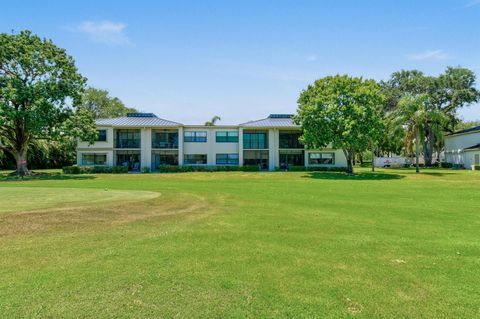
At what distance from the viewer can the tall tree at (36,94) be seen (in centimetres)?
3353

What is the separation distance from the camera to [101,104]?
74.6 meters

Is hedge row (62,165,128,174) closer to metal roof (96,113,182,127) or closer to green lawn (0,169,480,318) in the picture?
metal roof (96,113,182,127)

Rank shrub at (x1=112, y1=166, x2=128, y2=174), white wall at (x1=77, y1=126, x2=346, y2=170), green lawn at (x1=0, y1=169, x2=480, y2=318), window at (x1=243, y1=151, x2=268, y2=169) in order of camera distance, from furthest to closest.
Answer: window at (x1=243, y1=151, x2=268, y2=169), white wall at (x1=77, y1=126, x2=346, y2=170), shrub at (x1=112, y1=166, x2=128, y2=174), green lawn at (x1=0, y1=169, x2=480, y2=318)

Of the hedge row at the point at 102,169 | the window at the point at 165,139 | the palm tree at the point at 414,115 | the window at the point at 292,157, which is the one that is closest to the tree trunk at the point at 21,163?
the hedge row at the point at 102,169

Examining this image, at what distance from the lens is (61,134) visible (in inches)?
1419

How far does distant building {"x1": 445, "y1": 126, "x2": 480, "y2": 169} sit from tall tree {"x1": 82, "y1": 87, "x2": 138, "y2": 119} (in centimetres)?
6490

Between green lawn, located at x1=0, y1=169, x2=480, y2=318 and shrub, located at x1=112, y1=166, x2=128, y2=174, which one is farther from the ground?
shrub, located at x1=112, y1=166, x2=128, y2=174

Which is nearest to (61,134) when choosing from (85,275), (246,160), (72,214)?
(246,160)

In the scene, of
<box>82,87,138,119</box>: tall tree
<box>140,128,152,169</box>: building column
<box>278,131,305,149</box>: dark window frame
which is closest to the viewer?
<box>140,128,152,169</box>: building column

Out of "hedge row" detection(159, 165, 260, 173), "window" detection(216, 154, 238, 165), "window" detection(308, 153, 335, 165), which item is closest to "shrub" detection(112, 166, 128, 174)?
"hedge row" detection(159, 165, 260, 173)

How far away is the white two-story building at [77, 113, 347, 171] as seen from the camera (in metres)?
48.1

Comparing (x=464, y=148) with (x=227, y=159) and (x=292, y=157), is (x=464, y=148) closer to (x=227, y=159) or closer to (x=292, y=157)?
(x=292, y=157)

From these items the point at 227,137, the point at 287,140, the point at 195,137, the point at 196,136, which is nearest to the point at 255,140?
the point at 227,137

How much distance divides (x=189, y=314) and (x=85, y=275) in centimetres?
249
